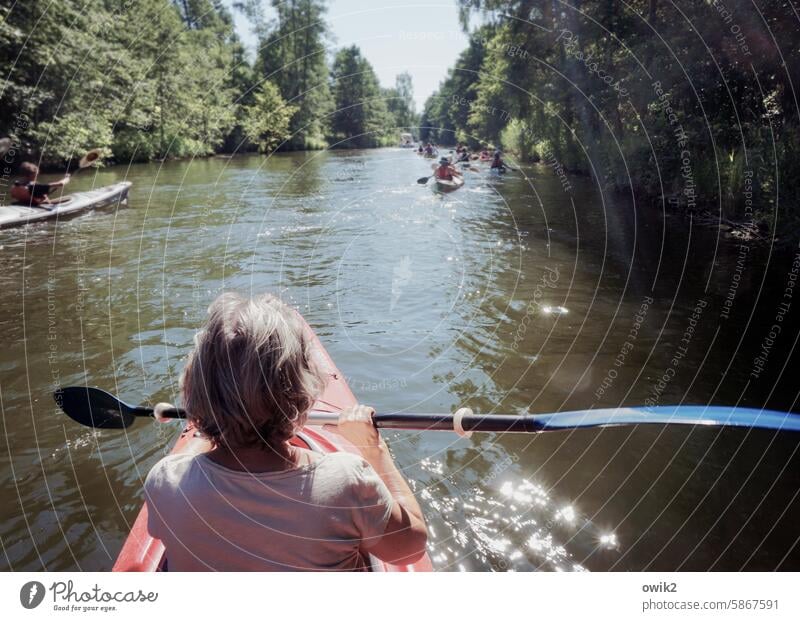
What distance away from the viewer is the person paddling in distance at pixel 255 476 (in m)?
1.53

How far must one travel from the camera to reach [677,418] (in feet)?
8.84

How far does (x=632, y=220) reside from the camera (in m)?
13.2

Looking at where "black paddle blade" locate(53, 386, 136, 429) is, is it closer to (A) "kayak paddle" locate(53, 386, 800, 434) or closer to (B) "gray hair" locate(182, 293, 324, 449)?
(A) "kayak paddle" locate(53, 386, 800, 434)

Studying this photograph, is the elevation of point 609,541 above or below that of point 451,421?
below

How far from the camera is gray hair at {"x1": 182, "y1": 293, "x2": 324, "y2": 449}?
155 centimetres

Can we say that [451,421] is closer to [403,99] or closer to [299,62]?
[403,99]

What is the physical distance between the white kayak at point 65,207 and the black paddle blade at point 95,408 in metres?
8.64

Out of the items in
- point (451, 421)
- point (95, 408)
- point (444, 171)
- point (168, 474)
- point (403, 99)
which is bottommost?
point (95, 408)

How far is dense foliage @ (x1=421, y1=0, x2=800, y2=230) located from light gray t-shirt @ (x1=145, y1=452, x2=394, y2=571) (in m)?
4.15

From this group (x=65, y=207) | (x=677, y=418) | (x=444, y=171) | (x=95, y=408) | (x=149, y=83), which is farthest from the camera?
(x=149, y=83)

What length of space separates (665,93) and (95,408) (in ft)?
38.9

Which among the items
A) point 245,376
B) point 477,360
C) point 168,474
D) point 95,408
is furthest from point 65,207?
point 245,376

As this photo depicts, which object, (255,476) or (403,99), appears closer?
(255,476)

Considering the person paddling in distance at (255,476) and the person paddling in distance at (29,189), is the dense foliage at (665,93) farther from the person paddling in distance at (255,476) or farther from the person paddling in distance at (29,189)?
the person paddling in distance at (29,189)
